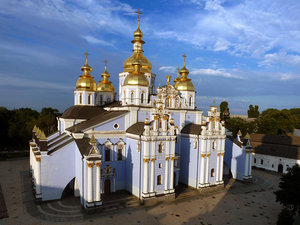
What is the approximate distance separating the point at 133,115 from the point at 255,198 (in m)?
12.9

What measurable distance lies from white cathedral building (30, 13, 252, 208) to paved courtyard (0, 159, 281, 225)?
0.83 metres

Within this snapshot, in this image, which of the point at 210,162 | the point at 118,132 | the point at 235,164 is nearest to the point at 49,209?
the point at 118,132

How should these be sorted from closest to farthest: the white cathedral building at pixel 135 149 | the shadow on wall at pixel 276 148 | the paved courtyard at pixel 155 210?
1. the paved courtyard at pixel 155 210
2. the white cathedral building at pixel 135 149
3. the shadow on wall at pixel 276 148

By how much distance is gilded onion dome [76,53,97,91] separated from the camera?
24.5m

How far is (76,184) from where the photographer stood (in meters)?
17.7

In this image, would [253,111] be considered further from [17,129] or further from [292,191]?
[17,129]

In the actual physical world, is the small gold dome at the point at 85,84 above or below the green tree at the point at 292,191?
above

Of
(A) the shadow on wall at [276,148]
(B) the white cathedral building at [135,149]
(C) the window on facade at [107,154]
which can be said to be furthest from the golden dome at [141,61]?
(A) the shadow on wall at [276,148]

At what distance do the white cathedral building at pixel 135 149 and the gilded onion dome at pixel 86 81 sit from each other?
0.11m

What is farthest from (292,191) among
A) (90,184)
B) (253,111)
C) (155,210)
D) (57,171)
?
(253,111)

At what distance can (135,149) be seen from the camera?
17.9 meters

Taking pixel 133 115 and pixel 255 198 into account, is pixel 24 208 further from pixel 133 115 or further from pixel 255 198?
pixel 255 198

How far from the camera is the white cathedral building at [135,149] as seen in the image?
16.6 m

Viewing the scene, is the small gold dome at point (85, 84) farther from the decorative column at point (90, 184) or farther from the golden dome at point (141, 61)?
the decorative column at point (90, 184)
